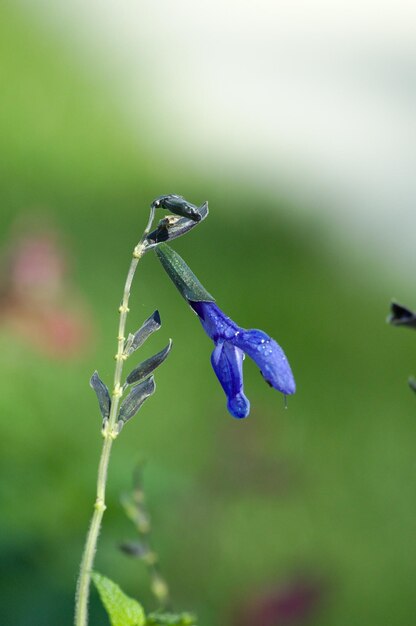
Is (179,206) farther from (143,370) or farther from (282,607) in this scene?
(282,607)

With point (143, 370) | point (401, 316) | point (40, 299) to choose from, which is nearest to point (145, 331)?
point (143, 370)

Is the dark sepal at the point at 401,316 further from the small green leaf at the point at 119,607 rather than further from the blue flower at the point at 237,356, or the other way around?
the small green leaf at the point at 119,607

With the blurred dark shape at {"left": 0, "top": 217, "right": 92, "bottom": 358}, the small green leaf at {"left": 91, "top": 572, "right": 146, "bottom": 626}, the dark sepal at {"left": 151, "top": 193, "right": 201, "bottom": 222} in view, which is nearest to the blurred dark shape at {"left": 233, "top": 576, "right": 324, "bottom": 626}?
the blurred dark shape at {"left": 0, "top": 217, "right": 92, "bottom": 358}

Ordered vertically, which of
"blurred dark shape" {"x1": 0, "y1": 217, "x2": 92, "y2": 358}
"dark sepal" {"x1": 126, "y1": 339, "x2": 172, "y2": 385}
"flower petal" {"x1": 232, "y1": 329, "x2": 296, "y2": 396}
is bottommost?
"blurred dark shape" {"x1": 0, "y1": 217, "x2": 92, "y2": 358}

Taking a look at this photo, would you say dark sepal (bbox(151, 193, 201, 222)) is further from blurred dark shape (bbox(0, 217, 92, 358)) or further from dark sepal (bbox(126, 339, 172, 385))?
blurred dark shape (bbox(0, 217, 92, 358))

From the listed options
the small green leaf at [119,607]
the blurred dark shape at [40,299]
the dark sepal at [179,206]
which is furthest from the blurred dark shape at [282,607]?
the dark sepal at [179,206]
